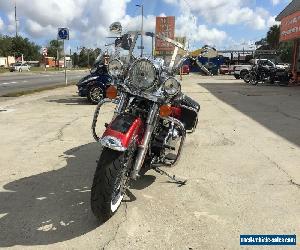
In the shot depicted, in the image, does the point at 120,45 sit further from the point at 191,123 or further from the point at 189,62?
the point at 191,123

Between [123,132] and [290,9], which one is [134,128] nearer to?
[123,132]

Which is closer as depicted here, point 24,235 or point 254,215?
point 24,235

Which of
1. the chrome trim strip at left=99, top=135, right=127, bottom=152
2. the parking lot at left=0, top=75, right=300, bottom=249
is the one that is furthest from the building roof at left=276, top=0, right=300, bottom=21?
the chrome trim strip at left=99, top=135, right=127, bottom=152

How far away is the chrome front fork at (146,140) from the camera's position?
4.60 metres

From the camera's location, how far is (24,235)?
409 cm

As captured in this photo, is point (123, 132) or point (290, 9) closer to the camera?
point (123, 132)

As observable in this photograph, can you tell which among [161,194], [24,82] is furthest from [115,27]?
[24,82]

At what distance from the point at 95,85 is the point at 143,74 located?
10019 mm

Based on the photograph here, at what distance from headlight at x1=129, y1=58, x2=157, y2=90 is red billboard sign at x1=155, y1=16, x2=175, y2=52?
959 millimetres

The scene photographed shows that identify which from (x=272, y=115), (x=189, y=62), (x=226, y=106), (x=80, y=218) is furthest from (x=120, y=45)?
(x=226, y=106)

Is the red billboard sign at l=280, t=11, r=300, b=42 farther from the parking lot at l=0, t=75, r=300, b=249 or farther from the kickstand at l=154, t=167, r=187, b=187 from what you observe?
the kickstand at l=154, t=167, r=187, b=187

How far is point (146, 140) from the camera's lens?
4.66 metres

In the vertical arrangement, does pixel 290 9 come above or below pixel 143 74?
above

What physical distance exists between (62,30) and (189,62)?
1684cm
